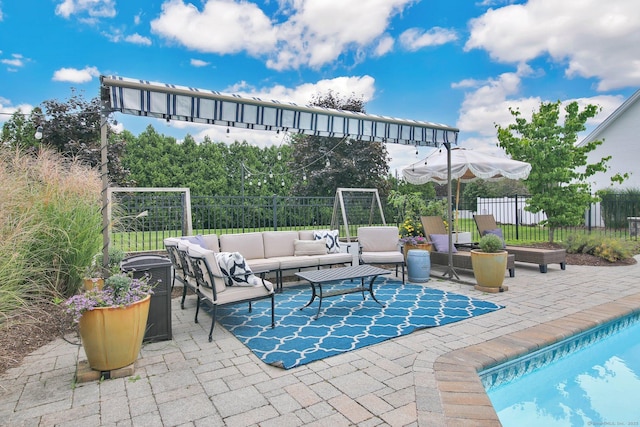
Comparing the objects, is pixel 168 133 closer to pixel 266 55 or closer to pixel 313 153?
pixel 313 153

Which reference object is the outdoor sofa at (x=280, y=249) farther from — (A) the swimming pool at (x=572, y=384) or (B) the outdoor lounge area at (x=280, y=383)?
(A) the swimming pool at (x=572, y=384)

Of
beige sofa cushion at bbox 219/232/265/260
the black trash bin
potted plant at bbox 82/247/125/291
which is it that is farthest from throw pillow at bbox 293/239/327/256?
the black trash bin

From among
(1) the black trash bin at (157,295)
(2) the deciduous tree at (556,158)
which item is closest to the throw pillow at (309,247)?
(1) the black trash bin at (157,295)

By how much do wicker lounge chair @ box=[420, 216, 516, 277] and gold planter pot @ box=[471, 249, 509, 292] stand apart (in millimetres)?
862

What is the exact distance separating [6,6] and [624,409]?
12.0m

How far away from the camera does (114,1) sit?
7.33 metres

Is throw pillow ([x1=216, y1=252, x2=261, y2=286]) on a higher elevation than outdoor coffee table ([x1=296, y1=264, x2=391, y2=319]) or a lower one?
higher

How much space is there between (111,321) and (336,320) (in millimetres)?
2333

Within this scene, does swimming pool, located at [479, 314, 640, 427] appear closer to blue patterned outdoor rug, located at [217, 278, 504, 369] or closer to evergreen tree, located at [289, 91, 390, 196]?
blue patterned outdoor rug, located at [217, 278, 504, 369]

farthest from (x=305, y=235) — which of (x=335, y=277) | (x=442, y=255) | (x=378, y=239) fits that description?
(x=442, y=255)

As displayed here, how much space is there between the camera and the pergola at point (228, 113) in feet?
10.1

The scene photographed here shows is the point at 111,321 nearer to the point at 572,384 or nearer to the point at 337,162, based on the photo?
the point at 572,384

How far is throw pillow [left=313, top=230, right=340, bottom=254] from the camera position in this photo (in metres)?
6.40

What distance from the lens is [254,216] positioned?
8.50 meters
